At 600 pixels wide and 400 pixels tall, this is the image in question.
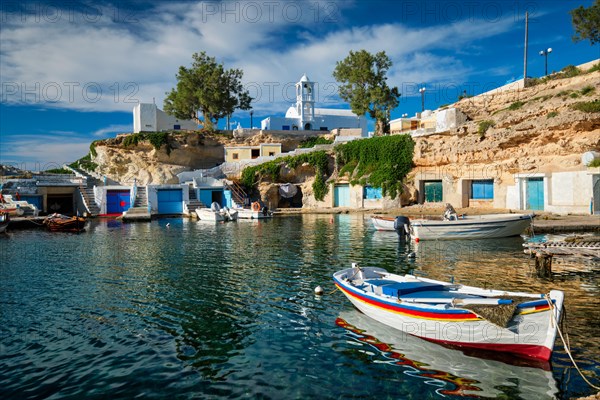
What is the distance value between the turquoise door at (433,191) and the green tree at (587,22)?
22.9 m

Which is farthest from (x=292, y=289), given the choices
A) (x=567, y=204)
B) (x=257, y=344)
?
A: (x=567, y=204)

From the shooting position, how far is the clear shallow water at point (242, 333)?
7.06 m

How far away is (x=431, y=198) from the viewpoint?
41469 mm

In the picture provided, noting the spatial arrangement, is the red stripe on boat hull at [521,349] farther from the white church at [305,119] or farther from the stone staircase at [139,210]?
the white church at [305,119]

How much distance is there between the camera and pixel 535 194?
32.2 meters

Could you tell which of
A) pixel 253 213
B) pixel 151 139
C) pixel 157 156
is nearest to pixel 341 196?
pixel 253 213

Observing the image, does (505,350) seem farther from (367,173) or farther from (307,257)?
(367,173)

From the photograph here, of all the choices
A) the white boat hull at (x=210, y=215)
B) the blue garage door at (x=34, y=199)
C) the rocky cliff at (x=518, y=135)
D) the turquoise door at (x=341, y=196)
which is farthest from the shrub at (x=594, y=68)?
the blue garage door at (x=34, y=199)

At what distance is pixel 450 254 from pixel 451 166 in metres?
23.0

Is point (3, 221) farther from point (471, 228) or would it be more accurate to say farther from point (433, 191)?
point (433, 191)

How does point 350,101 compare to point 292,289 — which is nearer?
point 292,289

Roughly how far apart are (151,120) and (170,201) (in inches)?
777

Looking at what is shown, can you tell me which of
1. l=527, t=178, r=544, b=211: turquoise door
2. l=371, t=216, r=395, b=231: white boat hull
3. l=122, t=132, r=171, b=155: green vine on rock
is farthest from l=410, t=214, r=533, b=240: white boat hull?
l=122, t=132, r=171, b=155: green vine on rock

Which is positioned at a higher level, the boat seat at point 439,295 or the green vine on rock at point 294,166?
the green vine on rock at point 294,166
